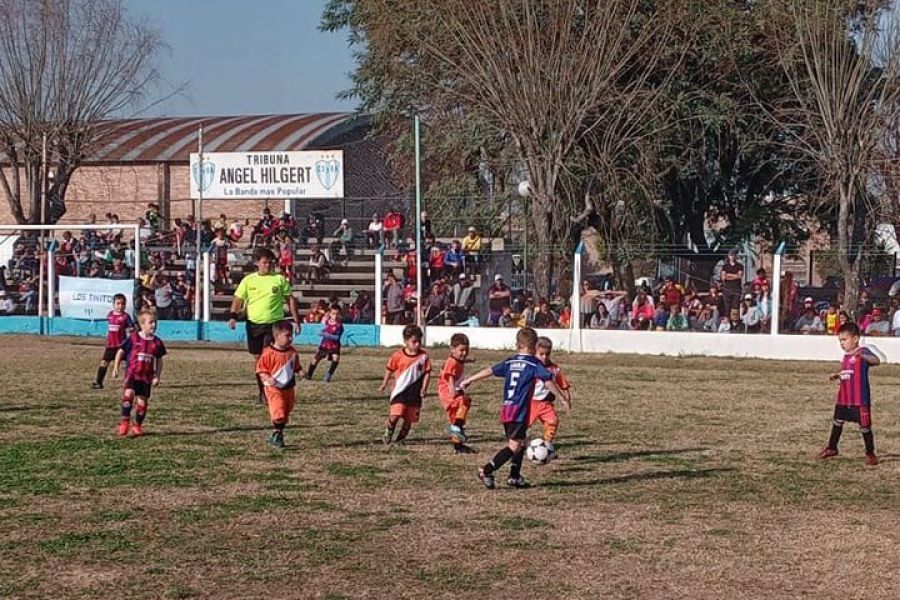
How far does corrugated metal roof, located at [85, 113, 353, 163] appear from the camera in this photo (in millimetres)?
47969

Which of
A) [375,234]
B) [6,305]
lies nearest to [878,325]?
[375,234]

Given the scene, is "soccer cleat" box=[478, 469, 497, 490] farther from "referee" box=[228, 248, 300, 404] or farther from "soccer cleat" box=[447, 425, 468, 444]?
"referee" box=[228, 248, 300, 404]

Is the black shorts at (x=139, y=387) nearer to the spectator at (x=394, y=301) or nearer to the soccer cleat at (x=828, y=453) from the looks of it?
the soccer cleat at (x=828, y=453)

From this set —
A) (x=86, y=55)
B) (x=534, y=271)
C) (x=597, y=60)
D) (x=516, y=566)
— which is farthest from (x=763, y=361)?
(x=86, y=55)

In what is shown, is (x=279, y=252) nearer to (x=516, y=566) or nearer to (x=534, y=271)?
(x=534, y=271)

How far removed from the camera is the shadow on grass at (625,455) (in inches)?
529

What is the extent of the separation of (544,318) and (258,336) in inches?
495

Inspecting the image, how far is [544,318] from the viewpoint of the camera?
29484 millimetres

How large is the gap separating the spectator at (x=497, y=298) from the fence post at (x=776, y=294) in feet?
18.4

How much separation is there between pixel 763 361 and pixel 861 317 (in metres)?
2.07

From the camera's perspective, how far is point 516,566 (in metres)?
8.93

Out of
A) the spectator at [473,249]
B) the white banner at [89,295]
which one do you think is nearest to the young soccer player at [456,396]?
the spectator at [473,249]

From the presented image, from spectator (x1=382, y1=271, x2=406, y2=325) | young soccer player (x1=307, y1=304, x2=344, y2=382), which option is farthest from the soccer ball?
spectator (x1=382, y1=271, x2=406, y2=325)

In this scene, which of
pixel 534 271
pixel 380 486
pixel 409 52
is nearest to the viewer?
pixel 380 486
